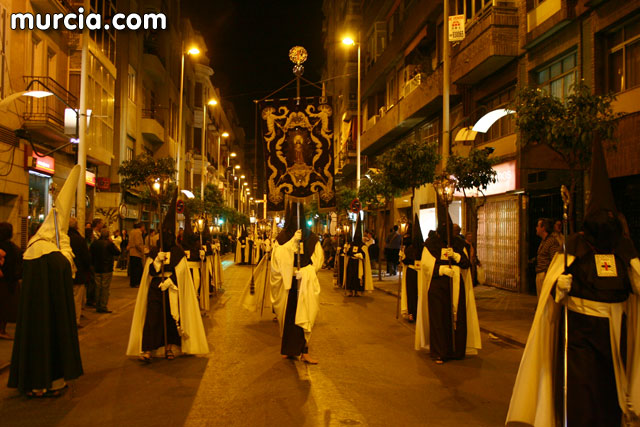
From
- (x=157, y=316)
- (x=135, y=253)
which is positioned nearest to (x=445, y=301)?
(x=157, y=316)

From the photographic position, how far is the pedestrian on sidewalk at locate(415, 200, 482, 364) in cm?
836

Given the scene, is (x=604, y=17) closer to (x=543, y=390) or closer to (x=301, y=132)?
(x=301, y=132)

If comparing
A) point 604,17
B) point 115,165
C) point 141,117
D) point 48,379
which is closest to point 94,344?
point 48,379

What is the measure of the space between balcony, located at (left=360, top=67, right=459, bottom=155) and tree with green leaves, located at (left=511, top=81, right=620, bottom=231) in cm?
1216

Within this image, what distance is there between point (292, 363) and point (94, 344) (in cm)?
365

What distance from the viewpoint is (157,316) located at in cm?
827

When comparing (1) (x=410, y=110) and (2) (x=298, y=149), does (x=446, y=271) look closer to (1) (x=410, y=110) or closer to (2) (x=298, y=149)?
(2) (x=298, y=149)

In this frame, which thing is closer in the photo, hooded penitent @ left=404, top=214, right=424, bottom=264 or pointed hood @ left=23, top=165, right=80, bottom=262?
pointed hood @ left=23, top=165, right=80, bottom=262

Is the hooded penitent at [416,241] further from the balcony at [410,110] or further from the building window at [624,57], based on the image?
the balcony at [410,110]

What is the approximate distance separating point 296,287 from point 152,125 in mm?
27858

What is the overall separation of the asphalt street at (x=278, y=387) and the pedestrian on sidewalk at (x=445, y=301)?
0.83ft

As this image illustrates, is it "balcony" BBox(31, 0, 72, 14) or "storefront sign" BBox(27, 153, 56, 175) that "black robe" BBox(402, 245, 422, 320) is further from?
"balcony" BBox(31, 0, 72, 14)

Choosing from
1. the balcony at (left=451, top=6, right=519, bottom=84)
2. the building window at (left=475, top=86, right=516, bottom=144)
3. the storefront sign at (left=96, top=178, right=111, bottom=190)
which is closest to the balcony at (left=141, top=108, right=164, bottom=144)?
the storefront sign at (left=96, top=178, right=111, bottom=190)

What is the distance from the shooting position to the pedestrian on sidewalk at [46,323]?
20.7 ft
